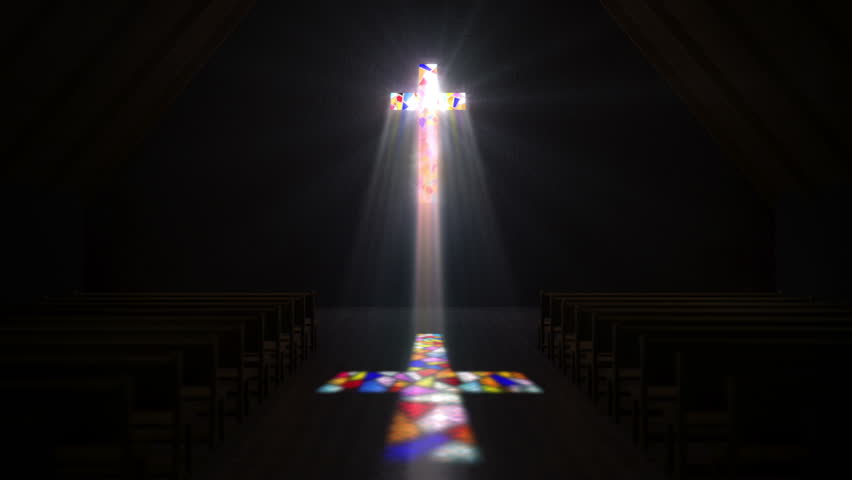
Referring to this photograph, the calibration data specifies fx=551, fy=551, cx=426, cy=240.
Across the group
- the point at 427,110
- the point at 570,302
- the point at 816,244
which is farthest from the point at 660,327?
the point at 427,110

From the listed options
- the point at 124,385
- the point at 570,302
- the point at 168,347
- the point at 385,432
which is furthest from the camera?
the point at 570,302

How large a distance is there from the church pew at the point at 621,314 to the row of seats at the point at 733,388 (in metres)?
0.02

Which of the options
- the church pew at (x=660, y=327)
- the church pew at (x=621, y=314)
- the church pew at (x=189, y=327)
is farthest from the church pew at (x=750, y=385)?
the church pew at (x=189, y=327)

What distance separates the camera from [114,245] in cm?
998

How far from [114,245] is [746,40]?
34.4 ft

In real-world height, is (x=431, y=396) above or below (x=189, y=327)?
below

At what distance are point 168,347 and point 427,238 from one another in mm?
7743

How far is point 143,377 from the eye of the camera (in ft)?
7.48

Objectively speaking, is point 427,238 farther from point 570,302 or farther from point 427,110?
point 570,302

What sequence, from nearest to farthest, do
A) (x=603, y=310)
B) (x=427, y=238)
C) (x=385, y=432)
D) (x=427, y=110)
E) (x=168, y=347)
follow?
(x=168, y=347) < (x=385, y=432) < (x=603, y=310) < (x=427, y=238) < (x=427, y=110)

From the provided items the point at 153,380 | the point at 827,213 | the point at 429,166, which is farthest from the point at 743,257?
the point at 153,380

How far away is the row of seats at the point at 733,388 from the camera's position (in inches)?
81.3

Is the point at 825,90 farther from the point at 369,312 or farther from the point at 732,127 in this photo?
the point at 369,312

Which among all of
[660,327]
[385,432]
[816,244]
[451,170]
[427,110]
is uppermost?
[427,110]
